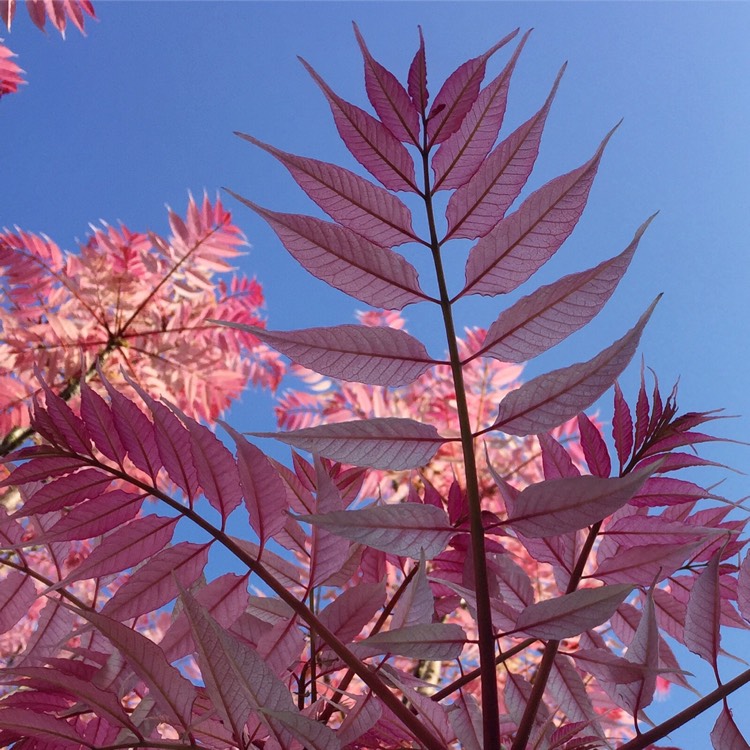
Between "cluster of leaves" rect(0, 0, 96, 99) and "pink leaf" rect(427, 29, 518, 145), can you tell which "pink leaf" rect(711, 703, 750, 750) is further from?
"cluster of leaves" rect(0, 0, 96, 99)

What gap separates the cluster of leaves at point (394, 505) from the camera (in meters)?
0.51

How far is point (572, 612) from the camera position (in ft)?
1.64

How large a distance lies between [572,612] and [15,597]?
0.60 meters

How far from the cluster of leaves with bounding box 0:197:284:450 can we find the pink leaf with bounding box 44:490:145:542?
1918mm

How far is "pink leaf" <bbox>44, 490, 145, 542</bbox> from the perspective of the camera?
1.96ft

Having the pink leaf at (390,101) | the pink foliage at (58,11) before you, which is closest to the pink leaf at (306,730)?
the pink leaf at (390,101)

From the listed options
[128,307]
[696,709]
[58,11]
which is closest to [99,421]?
[696,709]

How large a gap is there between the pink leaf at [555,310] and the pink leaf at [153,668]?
0.36m

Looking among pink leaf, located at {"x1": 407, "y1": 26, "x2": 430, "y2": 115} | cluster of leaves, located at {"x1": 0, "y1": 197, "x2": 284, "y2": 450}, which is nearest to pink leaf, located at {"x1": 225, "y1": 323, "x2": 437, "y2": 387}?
pink leaf, located at {"x1": 407, "y1": 26, "x2": 430, "y2": 115}

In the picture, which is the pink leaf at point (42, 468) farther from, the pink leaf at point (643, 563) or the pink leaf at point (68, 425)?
the pink leaf at point (643, 563)

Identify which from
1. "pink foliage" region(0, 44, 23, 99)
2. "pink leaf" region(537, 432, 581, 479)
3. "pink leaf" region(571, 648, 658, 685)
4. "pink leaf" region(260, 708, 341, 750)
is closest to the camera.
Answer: "pink leaf" region(260, 708, 341, 750)

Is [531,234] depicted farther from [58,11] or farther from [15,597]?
[58,11]

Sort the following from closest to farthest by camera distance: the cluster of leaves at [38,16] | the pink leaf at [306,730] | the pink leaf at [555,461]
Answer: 1. the pink leaf at [306,730]
2. the pink leaf at [555,461]
3. the cluster of leaves at [38,16]

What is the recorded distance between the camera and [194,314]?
2.79 metres
